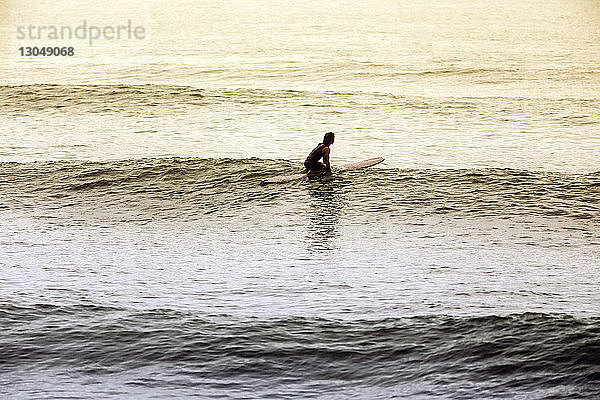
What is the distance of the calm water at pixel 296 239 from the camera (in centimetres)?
813

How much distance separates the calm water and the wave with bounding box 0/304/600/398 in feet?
0.08

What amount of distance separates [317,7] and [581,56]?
1782 centimetres

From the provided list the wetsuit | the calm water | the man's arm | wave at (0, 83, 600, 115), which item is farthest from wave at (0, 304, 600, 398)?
wave at (0, 83, 600, 115)

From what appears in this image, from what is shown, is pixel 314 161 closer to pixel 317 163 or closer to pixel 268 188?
pixel 317 163

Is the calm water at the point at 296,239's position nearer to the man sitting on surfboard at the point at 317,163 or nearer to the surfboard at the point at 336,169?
the surfboard at the point at 336,169

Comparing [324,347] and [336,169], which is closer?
[324,347]

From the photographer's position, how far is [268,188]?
15352 millimetres

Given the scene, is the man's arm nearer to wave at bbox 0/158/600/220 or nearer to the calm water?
wave at bbox 0/158/600/220

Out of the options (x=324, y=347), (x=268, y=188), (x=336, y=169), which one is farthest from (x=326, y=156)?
(x=324, y=347)

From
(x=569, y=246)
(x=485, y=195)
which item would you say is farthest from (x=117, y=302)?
(x=485, y=195)

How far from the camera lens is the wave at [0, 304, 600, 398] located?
26.0 feet

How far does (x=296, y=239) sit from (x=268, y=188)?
10.0 feet

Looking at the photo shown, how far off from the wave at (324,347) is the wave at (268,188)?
5166 mm

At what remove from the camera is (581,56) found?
36.5 meters
